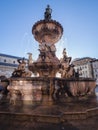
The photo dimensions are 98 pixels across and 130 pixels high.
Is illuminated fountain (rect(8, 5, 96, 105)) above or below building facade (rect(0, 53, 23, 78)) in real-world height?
below

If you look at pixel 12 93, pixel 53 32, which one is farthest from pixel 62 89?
pixel 53 32

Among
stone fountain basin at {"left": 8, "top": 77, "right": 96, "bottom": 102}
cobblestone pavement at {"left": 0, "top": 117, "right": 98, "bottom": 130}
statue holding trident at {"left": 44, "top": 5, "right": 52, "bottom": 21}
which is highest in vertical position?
statue holding trident at {"left": 44, "top": 5, "right": 52, "bottom": 21}

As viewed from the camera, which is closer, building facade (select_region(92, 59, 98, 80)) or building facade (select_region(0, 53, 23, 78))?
building facade (select_region(0, 53, 23, 78))

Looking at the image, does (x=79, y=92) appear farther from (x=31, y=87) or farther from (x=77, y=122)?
(x=77, y=122)

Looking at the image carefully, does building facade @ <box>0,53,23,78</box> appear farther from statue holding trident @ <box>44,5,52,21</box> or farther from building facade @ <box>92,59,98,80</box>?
statue holding trident @ <box>44,5,52,21</box>

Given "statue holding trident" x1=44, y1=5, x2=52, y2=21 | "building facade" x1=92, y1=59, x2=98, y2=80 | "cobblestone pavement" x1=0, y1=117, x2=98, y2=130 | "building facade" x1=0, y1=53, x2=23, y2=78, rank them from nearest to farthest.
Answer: "cobblestone pavement" x1=0, y1=117, x2=98, y2=130 < "statue holding trident" x1=44, y1=5, x2=52, y2=21 < "building facade" x1=0, y1=53, x2=23, y2=78 < "building facade" x1=92, y1=59, x2=98, y2=80

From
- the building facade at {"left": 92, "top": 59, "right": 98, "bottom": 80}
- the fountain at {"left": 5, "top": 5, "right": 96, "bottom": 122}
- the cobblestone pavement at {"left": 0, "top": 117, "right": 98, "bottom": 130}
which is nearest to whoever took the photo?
the cobblestone pavement at {"left": 0, "top": 117, "right": 98, "bottom": 130}

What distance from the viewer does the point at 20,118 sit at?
4207mm

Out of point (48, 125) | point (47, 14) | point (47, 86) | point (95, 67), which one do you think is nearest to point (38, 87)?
point (47, 86)

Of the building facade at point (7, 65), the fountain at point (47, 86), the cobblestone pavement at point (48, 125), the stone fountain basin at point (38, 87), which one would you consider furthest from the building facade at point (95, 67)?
the cobblestone pavement at point (48, 125)

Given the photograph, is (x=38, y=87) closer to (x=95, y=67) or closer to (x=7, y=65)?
(x=7, y=65)

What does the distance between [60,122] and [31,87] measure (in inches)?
120

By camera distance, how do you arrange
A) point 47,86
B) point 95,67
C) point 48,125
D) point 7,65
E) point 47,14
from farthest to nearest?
point 95,67 → point 7,65 → point 47,14 → point 47,86 → point 48,125

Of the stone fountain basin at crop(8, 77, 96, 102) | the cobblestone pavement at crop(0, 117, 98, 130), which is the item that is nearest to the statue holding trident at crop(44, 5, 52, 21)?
the stone fountain basin at crop(8, 77, 96, 102)
